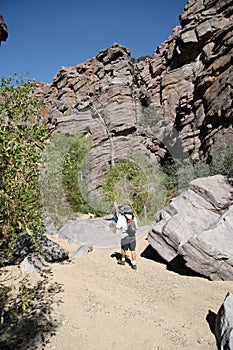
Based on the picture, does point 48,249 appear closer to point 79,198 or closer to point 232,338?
point 232,338

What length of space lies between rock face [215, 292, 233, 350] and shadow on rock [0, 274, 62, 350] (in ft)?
8.07

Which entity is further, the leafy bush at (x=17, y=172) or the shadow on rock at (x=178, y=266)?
the shadow on rock at (x=178, y=266)

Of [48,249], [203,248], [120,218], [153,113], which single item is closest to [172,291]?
[203,248]

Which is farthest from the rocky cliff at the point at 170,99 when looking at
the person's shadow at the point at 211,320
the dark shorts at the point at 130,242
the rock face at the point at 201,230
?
the person's shadow at the point at 211,320

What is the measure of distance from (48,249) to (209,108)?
2149 cm

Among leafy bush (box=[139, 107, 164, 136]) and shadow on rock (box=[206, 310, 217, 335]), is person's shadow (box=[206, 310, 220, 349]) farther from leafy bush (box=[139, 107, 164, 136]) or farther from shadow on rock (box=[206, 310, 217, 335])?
leafy bush (box=[139, 107, 164, 136])

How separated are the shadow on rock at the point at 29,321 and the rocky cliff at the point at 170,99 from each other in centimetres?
1972

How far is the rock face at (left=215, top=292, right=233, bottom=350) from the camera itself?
323cm

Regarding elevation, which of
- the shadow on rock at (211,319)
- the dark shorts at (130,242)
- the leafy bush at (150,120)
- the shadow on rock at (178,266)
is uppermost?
the leafy bush at (150,120)

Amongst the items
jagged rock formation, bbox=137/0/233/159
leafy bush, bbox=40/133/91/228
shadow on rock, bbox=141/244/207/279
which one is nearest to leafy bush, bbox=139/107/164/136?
jagged rock formation, bbox=137/0/233/159

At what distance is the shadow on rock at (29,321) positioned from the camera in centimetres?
365

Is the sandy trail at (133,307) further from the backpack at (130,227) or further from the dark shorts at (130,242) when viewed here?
the backpack at (130,227)

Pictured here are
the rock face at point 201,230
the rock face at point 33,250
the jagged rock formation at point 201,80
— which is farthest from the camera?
the jagged rock formation at point 201,80

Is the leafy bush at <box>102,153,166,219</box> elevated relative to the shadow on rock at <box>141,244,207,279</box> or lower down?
elevated
